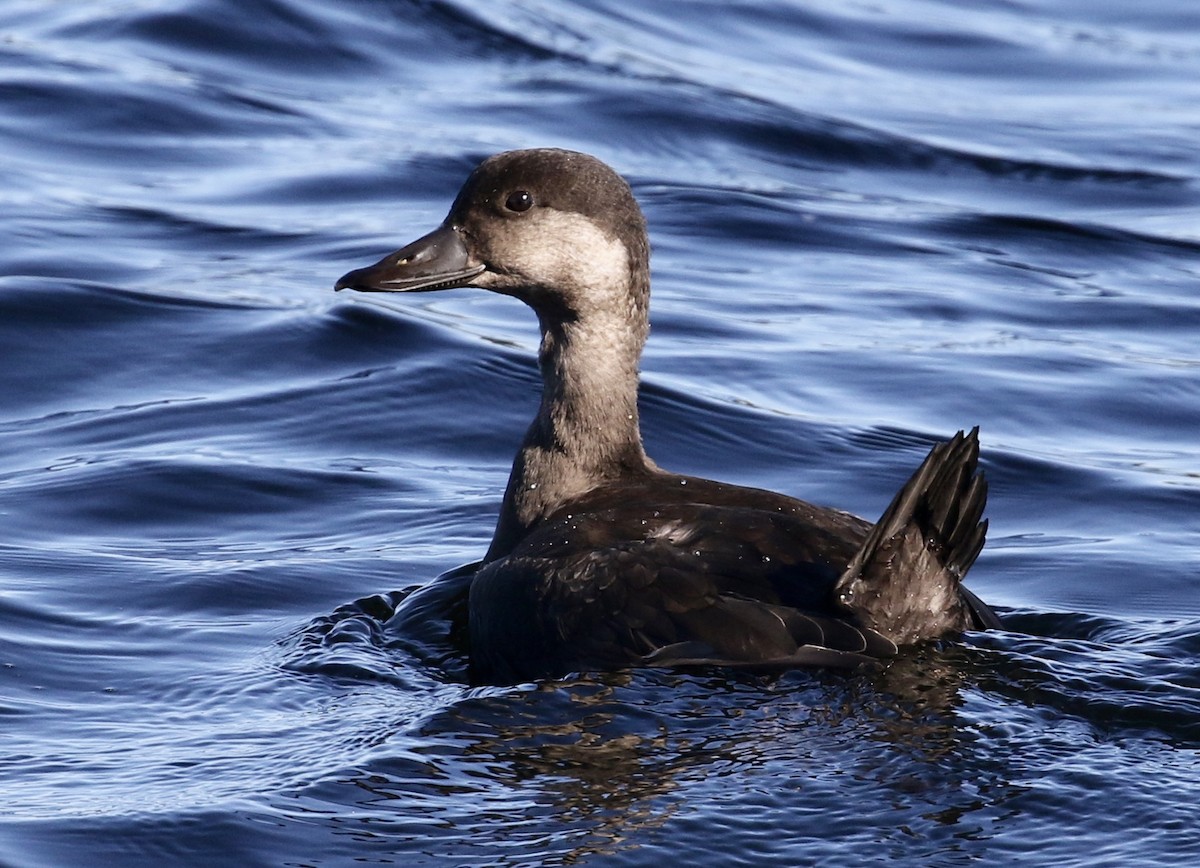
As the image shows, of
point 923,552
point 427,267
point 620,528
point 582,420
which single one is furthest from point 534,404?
point 923,552

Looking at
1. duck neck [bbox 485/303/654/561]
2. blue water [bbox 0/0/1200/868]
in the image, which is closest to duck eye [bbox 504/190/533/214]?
duck neck [bbox 485/303/654/561]

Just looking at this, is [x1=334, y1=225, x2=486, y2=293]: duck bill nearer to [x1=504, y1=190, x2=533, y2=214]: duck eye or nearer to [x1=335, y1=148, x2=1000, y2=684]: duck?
[x1=335, y1=148, x2=1000, y2=684]: duck

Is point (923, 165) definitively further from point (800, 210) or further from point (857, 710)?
point (857, 710)

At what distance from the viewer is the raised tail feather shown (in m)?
5.22

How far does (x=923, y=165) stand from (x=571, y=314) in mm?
7711

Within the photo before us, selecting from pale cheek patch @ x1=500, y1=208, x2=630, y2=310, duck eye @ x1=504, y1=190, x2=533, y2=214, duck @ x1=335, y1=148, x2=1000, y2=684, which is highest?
duck eye @ x1=504, y1=190, x2=533, y2=214

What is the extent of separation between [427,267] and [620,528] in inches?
46.8

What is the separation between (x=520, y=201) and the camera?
21.0 feet

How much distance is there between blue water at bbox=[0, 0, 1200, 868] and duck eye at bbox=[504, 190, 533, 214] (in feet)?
4.49

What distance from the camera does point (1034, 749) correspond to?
507 cm

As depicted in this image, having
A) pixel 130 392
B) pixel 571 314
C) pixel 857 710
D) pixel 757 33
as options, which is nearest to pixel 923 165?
pixel 757 33

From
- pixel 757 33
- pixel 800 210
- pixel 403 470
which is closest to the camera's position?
pixel 403 470

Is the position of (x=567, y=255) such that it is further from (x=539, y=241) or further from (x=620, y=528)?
(x=620, y=528)

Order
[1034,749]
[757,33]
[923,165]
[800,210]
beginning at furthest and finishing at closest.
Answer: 1. [757,33]
2. [923,165]
3. [800,210]
4. [1034,749]
